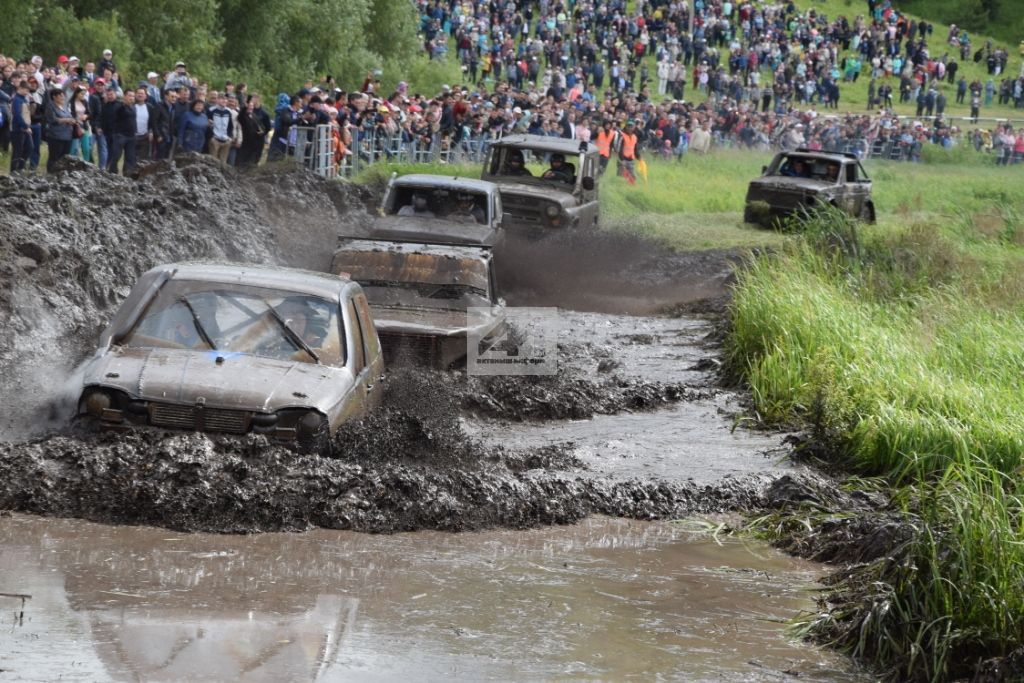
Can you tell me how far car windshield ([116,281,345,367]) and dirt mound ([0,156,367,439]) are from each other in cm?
74

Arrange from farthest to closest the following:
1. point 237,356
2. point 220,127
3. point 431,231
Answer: point 220,127 → point 431,231 → point 237,356

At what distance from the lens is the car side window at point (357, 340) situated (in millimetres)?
10297

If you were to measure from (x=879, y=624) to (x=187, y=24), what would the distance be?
100ft

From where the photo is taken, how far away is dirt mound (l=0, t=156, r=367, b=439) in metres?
14.0

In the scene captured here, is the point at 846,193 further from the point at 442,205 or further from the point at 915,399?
the point at 915,399

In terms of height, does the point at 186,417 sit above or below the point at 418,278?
above

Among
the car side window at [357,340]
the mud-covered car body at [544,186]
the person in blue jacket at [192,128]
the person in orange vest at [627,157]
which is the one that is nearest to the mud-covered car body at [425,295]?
the car side window at [357,340]

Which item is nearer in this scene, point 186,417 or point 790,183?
point 186,417

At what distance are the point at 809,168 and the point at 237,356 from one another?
70.1 feet

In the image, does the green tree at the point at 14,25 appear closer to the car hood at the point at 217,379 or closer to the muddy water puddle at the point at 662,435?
the muddy water puddle at the point at 662,435

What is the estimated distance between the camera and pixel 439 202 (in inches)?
731

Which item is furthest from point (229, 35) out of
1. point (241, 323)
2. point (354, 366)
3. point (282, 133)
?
point (354, 366)

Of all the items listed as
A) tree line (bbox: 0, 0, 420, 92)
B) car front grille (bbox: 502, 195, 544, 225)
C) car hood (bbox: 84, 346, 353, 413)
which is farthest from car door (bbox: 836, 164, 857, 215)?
car hood (bbox: 84, 346, 353, 413)

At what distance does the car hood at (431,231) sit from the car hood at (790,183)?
37.6ft
